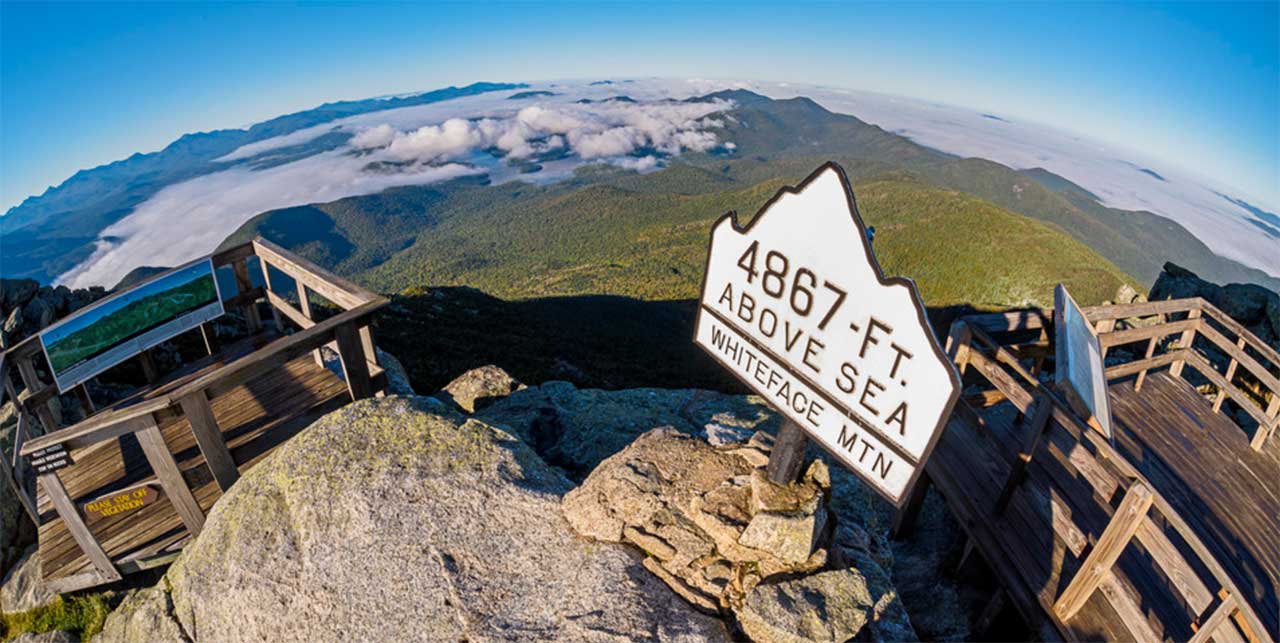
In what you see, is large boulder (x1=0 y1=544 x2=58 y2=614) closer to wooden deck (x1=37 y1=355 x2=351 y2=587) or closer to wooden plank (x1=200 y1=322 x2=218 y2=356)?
wooden deck (x1=37 y1=355 x2=351 y2=587)

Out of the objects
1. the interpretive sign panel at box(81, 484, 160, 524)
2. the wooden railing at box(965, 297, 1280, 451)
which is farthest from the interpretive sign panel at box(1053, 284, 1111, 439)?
the interpretive sign panel at box(81, 484, 160, 524)

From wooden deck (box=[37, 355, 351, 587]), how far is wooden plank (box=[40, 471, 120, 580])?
0.44 ft

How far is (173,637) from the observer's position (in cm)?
584

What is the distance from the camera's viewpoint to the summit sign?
9.70 feet

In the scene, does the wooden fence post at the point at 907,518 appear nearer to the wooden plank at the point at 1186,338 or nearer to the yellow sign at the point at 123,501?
the wooden plank at the point at 1186,338

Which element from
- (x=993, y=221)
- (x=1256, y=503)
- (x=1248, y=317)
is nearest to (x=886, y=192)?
(x=993, y=221)

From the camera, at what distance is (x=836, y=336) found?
333 cm

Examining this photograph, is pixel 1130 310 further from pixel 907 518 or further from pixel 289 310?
pixel 289 310

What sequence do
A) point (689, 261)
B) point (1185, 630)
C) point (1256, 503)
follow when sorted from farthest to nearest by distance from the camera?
point (689, 261) → point (1256, 503) → point (1185, 630)

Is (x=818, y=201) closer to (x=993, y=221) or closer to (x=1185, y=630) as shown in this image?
(x=1185, y=630)

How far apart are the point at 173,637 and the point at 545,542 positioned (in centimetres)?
428

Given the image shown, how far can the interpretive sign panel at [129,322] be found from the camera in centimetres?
730

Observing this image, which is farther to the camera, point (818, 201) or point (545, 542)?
point (545, 542)

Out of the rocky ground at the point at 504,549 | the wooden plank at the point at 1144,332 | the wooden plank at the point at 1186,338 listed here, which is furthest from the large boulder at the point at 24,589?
the wooden plank at the point at 1186,338
